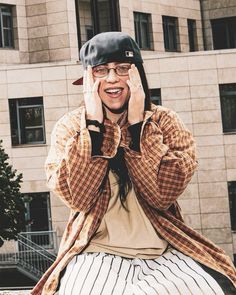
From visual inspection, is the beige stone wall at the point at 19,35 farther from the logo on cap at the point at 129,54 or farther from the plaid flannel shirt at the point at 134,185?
the plaid flannel shirt at the point at 134,185

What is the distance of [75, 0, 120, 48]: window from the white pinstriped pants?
75.2 ft

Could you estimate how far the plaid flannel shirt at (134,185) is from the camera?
11.2 ft

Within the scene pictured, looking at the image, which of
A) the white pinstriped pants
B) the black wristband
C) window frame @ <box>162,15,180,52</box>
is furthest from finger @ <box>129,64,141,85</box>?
window frame @ <box>162,15,180,52</box>

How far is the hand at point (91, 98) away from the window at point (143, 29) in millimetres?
23606

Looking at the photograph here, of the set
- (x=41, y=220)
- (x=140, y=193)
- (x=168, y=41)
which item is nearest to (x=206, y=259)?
(x=140, y=193)

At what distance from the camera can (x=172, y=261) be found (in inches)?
132

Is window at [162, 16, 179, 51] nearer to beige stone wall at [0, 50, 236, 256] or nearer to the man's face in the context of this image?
beige stone wall at [0, 50, 236, 256]

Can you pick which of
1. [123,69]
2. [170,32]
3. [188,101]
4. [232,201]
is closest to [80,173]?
[123,69]

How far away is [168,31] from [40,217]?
836cm

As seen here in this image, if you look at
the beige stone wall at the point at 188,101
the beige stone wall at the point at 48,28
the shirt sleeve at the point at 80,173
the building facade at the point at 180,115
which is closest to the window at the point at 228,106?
the building facade at the point at 180,115

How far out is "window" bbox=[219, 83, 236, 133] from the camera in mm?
24719

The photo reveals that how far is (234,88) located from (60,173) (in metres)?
21.7

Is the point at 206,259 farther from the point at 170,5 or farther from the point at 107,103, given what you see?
the point at 170,5

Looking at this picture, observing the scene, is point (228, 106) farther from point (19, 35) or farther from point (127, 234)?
point (127, 234)
